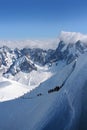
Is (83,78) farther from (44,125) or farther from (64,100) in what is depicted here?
(44,125)

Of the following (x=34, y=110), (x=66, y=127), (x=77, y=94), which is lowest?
(x=34, y=110)

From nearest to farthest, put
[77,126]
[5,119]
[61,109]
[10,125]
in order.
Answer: [77,126], [61,109], [10,125], [5,119]

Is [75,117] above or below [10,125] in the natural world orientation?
above

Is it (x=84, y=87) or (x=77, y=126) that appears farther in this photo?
(x=84, y=87)

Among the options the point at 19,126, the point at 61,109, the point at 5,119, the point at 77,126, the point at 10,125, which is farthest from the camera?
the point at 5,119

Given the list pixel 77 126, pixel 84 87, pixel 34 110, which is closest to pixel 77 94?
pixel 84 87

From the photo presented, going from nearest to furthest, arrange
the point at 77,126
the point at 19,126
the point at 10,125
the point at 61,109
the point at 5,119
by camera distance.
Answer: the point at 77,126 → the point at 61,109 → the point at 19,126 → the point at 10,125 → the point at 5,119

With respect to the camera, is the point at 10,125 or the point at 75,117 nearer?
the point at 75,117

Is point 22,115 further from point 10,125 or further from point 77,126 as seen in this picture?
point 77,126

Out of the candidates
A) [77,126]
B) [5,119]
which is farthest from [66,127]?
[5,119]
